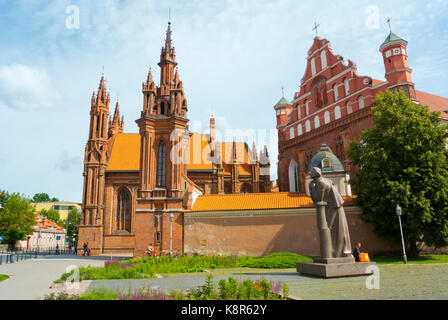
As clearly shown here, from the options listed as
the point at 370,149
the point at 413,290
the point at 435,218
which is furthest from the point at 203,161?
the point at 413,290

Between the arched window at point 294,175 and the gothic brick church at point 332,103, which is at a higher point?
the gothic brick church at point 332,103

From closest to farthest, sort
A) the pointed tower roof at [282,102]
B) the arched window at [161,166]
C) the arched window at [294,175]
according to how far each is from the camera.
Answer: the arched window at [161,166] → the arched window at [294,175] → the pointed tower roof at [282,102]

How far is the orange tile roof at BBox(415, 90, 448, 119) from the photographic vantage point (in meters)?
34.8

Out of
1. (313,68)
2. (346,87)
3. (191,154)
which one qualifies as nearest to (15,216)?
(191,154)

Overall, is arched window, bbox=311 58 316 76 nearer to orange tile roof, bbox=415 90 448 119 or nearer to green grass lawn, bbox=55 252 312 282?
orange tile roof, bbox=415 90 448 119

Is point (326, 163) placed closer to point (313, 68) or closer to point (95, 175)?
point (313, 68)

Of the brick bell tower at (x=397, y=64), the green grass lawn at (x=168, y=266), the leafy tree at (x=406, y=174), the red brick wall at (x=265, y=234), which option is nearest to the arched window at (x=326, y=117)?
the brick bell tower at (x=397, y=64)

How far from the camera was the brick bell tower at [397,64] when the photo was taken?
28391 mm

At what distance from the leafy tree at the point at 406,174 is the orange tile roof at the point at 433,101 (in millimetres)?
14199

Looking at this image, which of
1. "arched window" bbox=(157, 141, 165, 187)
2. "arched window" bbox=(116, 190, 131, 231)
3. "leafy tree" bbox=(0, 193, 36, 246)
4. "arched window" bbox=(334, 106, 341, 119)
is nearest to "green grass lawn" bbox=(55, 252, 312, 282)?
"arched window" bbox=(157, 141, 165, 187)

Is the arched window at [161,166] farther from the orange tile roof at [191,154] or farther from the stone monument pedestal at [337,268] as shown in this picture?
the stone monument pedestal at [337,268]

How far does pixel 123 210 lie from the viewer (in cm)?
4162
